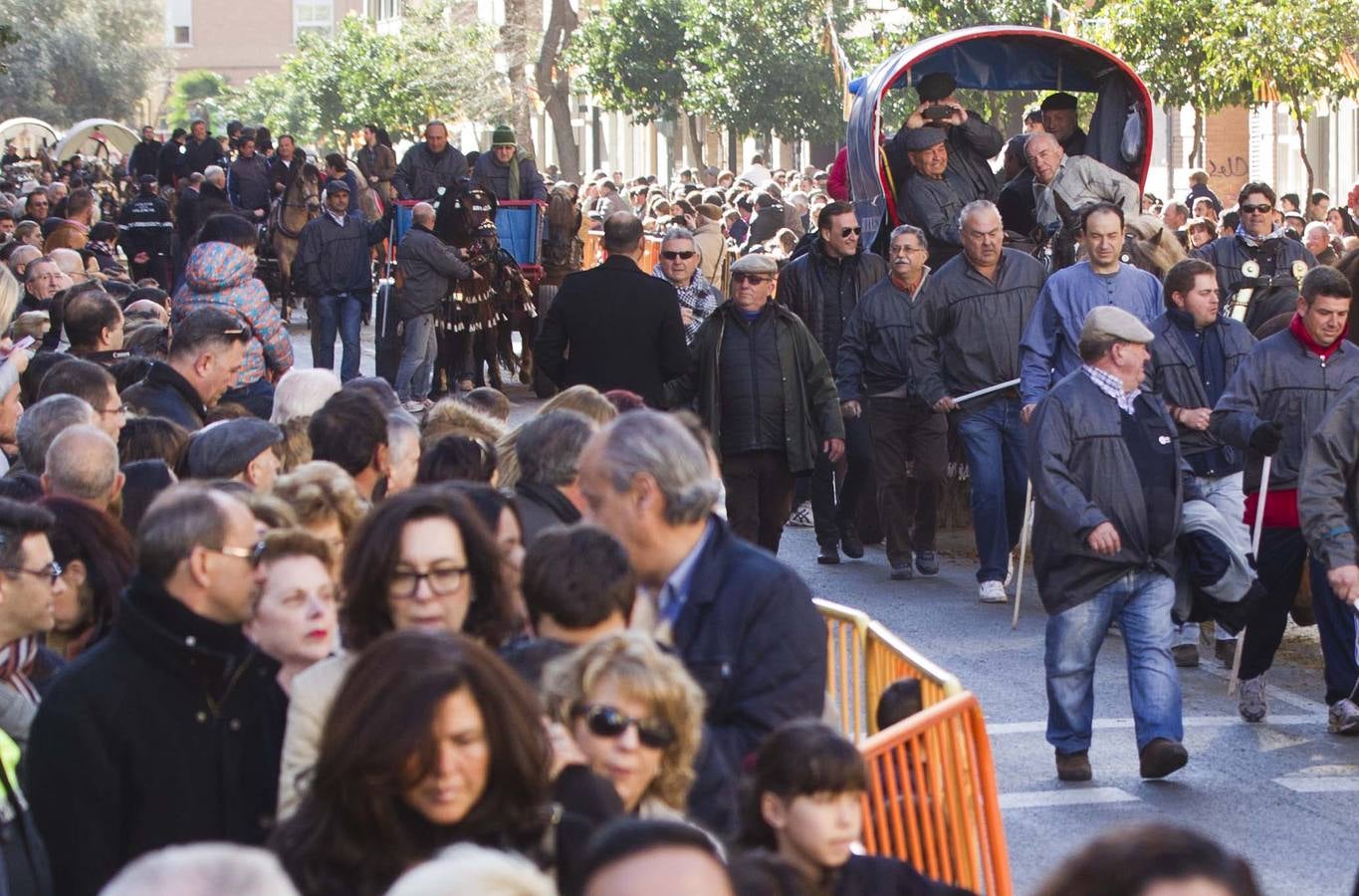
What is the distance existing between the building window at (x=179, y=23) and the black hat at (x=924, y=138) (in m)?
113

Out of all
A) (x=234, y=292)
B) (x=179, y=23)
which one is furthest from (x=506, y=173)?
(x=179, y=23)

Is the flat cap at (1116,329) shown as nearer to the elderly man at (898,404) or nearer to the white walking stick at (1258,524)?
the white walking stick at (1258,524)

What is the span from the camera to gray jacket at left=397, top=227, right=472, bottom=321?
63.3 ft

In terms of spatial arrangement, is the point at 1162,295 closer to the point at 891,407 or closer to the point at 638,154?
the point at 891,407

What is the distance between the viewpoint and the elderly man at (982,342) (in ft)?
40.8

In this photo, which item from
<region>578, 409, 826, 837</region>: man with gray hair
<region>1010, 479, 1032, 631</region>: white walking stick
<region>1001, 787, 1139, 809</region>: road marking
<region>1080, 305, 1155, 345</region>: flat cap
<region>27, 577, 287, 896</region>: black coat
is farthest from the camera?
<region>1010, 479, 1032, 631</region>: white walking stick

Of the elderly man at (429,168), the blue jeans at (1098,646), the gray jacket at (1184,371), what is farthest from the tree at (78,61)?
the blue jeans at (1098,646)

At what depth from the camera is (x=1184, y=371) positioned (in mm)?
10820

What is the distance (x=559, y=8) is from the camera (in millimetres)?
47344

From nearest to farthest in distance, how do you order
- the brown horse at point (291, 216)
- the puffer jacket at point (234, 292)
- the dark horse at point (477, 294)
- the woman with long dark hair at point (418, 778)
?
the woman with long dark hair at point (418, 778)
the puffer jacket at point (234, 292)
the dark horse at point (477, 294)
the brown horse at point (291, 216)

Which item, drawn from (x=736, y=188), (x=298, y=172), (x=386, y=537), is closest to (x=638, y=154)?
(x=736, y=188)

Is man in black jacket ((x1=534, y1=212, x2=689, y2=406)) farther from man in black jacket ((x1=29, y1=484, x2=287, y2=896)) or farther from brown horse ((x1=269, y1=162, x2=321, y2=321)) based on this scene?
brown horse ((x1=269, y1=162, x2=321, y2=321))

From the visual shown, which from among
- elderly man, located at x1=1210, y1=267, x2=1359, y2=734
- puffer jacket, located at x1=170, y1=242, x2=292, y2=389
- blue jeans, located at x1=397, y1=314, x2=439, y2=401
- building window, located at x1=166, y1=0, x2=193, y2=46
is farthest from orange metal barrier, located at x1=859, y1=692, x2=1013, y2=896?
building window, located at x1=166, y1=0, x2=193, y2=46

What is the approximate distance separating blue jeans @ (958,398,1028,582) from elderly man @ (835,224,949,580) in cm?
50
